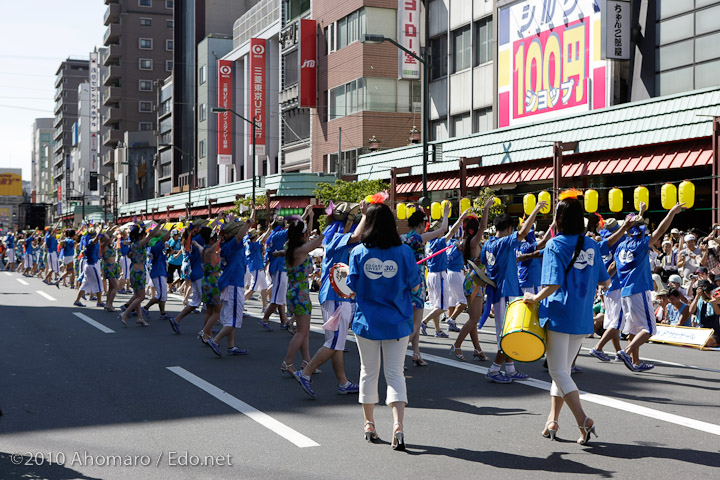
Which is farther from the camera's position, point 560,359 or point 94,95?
point 94,95

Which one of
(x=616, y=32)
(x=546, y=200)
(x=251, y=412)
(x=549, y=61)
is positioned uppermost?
(x=616, y=32)

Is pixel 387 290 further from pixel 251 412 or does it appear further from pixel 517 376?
pixel 517 376

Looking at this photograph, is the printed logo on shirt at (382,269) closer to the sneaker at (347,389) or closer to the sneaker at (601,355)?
the sneaker at (347,389)

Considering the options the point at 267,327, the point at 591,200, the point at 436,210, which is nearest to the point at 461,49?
the point at 436,210

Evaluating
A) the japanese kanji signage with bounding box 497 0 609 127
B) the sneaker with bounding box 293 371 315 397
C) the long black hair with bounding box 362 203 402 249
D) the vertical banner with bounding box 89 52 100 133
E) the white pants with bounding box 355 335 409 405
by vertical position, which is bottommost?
the sneaker with bounding box 293 371 315 397

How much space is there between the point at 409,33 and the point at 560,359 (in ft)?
99.8

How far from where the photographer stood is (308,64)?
4653 centimetres

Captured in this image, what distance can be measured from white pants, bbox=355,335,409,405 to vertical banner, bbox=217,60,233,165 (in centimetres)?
5930

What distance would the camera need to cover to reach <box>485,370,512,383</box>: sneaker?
8.38 metres

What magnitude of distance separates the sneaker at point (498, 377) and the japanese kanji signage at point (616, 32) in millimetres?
17198

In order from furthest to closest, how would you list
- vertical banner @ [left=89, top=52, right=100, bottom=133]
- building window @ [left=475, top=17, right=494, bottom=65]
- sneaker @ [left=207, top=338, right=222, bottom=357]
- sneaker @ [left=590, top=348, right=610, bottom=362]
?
1. vertical banner @ [left=89, top=52, right=100, bottom=133]
2. building window @ [left=475, top=17, right=494, bottom=65]
3. sneaker @ [left=207, top=338, right=222, bottom=357]
4. sneaker @ [left=590, top=348, right=610, bottom=362]

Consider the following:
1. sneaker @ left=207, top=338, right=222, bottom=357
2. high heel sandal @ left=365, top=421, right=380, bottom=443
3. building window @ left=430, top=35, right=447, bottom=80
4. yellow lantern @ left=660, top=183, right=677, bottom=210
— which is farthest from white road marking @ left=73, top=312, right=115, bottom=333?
building window @ left=430, top=35, right=447, bottom=80

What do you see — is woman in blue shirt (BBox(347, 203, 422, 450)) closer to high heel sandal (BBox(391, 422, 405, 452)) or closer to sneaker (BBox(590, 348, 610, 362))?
high heel sandal (BBox(391, 422, 405, 452))

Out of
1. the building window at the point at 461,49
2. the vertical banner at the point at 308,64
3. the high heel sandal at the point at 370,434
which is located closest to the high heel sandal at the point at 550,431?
the high heel sandal at the point at 370,434
